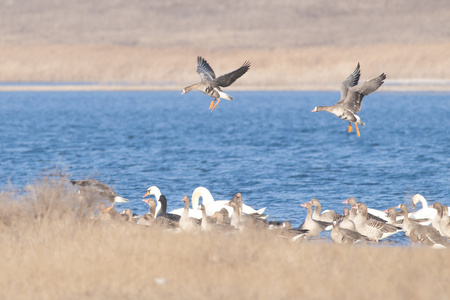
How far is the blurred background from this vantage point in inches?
3597

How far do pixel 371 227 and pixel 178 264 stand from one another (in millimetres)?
6271

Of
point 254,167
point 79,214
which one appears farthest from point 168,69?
point 79,214

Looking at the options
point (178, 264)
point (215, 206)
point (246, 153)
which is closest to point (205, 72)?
point (215, 206)

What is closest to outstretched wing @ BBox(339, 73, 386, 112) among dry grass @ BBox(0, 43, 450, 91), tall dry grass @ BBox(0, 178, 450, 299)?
tall dry grass @ BBox(0, 178, 450, 299)

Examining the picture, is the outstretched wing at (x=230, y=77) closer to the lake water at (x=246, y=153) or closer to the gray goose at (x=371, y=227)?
the gray goose at (x=371, y=227)

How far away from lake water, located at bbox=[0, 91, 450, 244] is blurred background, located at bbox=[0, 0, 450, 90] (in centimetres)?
1798

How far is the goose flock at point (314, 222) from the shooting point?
1395 centimetres

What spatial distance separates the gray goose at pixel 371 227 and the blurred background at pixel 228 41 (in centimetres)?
6895

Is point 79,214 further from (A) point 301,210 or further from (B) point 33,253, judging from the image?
(A) point 301,210

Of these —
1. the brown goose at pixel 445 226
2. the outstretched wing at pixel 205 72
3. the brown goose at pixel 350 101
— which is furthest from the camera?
the outstretched wing at pixel 205 72

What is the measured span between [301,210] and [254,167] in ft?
36.9

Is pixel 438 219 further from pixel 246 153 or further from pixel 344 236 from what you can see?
pixel 246 153

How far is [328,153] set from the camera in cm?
3725

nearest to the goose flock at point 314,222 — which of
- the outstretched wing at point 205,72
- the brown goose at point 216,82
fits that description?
the brown goose at point 216,82
